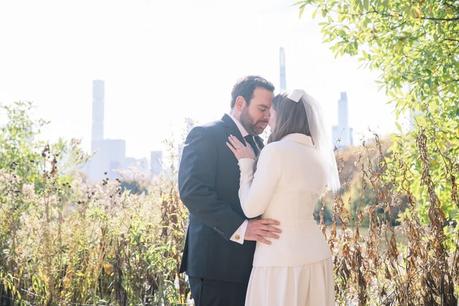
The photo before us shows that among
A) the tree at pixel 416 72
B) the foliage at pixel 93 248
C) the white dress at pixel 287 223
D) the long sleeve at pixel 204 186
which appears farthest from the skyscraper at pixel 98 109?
the white dress at pixel 287 223

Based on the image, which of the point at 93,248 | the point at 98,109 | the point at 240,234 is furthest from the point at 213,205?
the point at 98,109

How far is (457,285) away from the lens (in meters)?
3.40

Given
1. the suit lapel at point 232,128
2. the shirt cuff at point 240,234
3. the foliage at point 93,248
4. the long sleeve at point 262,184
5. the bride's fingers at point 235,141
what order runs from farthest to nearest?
the foliage at point 93,248 < the suit lapel at point 232,128 < the bride's fingers at point 235,141 < the shirt cuff at point 240,234 < the long sleeve at point 262,184

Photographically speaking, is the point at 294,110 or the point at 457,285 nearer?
the point at 294,110

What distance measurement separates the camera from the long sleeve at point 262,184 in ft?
7.16

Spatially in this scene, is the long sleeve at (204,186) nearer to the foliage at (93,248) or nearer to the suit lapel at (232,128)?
the suit lapel at (232,128)

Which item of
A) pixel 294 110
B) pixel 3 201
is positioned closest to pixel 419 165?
pixel 294 110

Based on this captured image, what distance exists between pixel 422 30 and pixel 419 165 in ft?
3.07

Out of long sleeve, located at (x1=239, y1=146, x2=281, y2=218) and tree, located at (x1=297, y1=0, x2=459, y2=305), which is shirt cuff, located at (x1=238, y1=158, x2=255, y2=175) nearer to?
long sleeve, located at (x1=239, y1=146, x2=281, y2=218)

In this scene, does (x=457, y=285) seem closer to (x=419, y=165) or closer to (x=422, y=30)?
(x=419, y=165)

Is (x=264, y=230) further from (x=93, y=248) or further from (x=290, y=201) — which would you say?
(x=93, y=248)

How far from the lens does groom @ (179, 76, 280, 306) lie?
2.32 metres

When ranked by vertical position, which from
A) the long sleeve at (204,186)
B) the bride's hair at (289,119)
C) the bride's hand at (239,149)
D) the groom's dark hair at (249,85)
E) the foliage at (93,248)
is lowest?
the foliage at (93,248)

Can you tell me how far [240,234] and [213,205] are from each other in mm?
163
